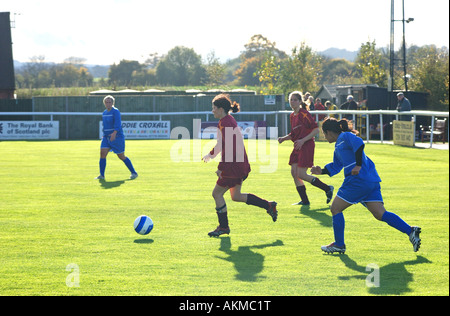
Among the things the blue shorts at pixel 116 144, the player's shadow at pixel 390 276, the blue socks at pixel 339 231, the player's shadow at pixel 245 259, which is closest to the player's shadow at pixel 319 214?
Answer: the player's shadow at pixel 245 259

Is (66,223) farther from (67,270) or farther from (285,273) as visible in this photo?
(285,273)

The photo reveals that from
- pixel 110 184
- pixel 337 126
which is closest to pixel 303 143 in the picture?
pixel 337 126

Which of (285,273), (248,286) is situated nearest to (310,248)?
(285,273)

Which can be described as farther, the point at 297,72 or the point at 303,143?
the point at 297,72

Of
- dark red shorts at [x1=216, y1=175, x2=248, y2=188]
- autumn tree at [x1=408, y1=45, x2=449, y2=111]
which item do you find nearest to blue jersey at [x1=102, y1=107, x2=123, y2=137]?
dark red shorts at [x1=216, y1=175, x2=248, y2=188]

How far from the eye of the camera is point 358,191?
719cm

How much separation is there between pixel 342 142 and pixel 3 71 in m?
43.4

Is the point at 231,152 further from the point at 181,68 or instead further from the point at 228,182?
the point at 181,68

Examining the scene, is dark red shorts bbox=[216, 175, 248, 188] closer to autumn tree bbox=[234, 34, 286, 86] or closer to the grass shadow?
the grass shadow

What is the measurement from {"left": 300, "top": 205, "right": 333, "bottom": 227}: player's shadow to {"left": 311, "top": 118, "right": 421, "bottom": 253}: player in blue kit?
6.48ft

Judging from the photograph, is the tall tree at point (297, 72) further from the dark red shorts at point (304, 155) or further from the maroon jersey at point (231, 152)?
the maroon jersey at point (231, 152)

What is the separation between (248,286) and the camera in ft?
19.5

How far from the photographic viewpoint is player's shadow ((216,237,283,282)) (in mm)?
6422

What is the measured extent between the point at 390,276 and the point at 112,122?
10918 mm
